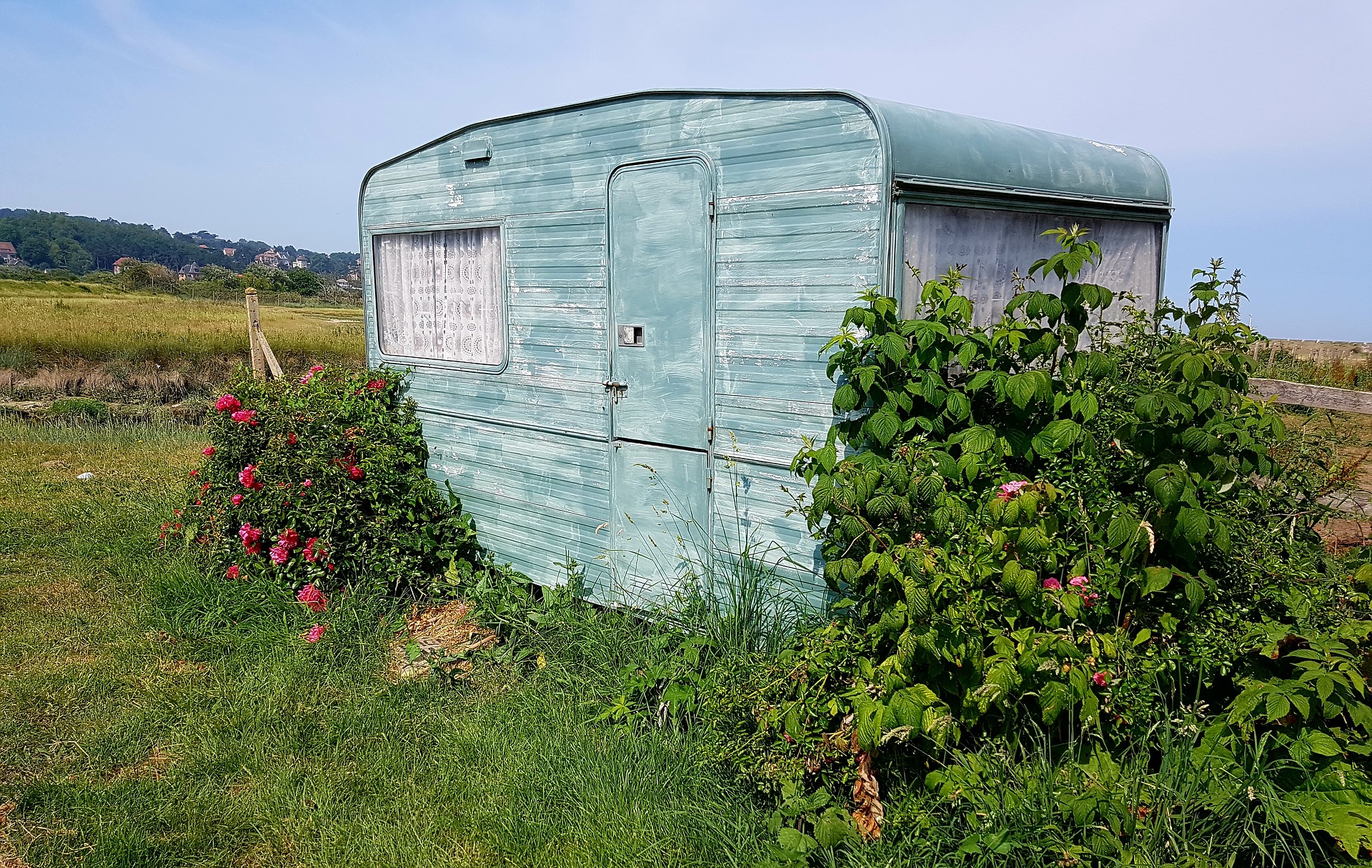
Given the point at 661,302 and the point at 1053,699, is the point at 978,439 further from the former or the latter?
the point at 661,302

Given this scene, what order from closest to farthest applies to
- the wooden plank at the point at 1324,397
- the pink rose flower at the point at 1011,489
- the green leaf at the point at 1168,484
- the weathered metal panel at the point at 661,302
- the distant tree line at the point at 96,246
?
1. the green leaf at the point at 1168,484
2. the pink rose flower at the point at 1011,489
3. the weathered metal panel at the point at 661,302
4. the wooden plank at the point at 1324,397
5. the distant tree line at the point at 96,246

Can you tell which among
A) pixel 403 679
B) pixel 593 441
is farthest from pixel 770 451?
pixel 403 679

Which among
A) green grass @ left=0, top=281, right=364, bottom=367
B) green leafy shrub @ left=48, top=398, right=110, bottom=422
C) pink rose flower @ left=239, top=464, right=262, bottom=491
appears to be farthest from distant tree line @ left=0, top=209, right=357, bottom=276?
pink rose flower @ left=239, top=464, right=262, bottom=491

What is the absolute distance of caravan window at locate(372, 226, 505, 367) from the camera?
6.00m

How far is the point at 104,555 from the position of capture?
7117mm

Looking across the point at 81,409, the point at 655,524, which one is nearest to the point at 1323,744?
the point at 655,524

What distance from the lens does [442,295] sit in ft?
21.0

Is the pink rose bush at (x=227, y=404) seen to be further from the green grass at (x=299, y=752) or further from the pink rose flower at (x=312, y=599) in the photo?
the pink rose flower at (x=312, y=599)

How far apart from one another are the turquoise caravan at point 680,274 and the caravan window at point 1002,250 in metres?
0.02

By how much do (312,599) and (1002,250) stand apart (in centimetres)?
444

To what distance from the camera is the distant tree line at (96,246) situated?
302 feet

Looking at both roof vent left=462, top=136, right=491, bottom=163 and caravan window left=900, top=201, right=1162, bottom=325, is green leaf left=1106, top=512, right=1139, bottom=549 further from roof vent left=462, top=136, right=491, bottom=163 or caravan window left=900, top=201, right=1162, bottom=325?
roof vent left=462, top=136, right=491, bottom=163

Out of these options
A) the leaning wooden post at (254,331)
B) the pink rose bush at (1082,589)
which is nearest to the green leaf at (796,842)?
the pink rose bush at (1082,589)

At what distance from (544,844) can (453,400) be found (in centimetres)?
352
